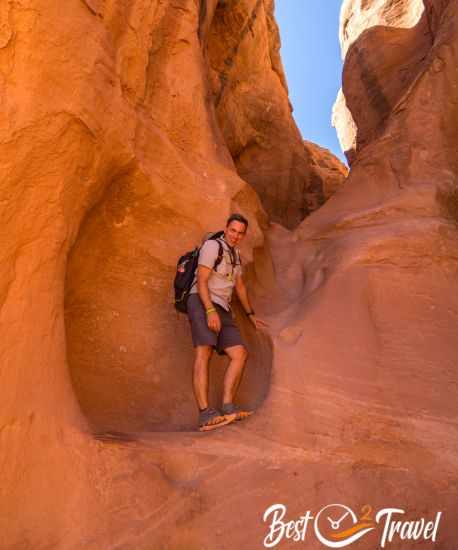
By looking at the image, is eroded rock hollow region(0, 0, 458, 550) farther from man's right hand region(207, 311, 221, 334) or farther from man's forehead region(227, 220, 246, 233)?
man's forehead region(227, 220, 246, 233)

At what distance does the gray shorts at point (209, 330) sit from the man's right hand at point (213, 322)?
0.06 m

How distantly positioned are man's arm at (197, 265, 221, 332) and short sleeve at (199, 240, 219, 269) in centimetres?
4

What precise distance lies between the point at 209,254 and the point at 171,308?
2.72ft

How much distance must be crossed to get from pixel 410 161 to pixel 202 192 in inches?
111

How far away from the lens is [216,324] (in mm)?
3889

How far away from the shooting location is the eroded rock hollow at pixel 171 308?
9.72 feet

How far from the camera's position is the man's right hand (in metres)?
3.89

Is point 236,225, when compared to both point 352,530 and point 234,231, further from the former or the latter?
point 352,530

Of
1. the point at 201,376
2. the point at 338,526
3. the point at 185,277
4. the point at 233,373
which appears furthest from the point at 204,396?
the point at 338,526

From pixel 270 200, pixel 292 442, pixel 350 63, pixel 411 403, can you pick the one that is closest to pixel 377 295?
pixel 411 403

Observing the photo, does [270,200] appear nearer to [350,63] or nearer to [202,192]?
[350,63]

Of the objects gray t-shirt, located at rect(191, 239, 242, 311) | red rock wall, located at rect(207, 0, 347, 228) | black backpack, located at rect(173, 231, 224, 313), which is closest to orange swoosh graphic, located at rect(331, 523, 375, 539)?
gray t-shirt, located at rect(191, 239, 242, 311)

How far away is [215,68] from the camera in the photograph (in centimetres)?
923

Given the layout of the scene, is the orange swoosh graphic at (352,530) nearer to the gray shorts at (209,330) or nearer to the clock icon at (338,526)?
the clock icon at (338,526)
